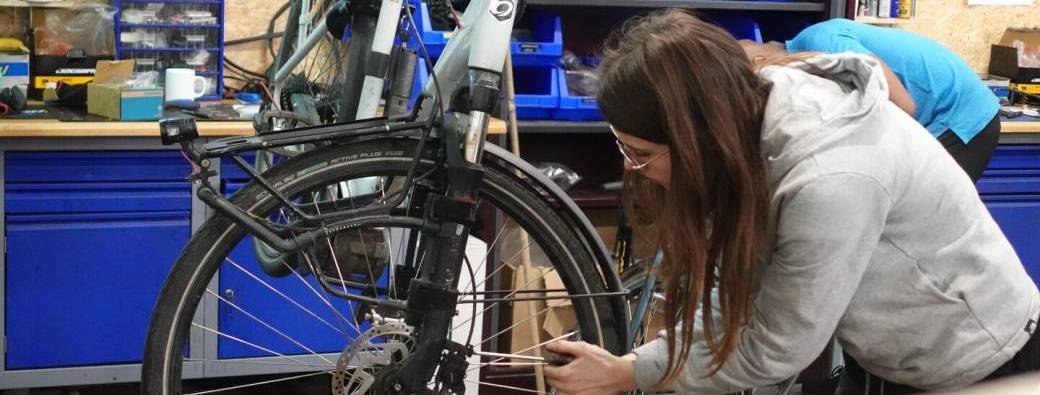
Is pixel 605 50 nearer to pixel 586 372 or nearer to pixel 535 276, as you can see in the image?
pixel 586 372

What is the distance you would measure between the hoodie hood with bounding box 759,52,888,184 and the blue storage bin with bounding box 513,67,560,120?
1.66 m

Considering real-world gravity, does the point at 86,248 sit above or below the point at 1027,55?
below

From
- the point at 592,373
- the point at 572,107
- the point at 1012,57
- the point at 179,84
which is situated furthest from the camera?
the point at 1012,57

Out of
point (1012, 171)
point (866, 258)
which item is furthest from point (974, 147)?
point (866, 258)

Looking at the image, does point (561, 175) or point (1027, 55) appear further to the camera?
point (1027, 55)

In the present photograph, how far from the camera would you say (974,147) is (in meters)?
3.03

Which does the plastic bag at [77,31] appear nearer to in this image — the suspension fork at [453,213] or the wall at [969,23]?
the suspension fork at [453,213]

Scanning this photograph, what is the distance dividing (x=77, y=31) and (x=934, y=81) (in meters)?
2.17

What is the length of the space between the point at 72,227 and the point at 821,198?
2.08 metres

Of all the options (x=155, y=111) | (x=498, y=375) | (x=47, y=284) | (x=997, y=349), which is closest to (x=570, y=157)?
(x=498, y=375)

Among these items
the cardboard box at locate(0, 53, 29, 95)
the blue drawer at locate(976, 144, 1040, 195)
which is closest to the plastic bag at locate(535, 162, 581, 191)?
the blue drawer at locate(976, 144, 1040, 195)

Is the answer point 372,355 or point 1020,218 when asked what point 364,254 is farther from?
point 1020,218

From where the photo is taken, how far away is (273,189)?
1.82 m

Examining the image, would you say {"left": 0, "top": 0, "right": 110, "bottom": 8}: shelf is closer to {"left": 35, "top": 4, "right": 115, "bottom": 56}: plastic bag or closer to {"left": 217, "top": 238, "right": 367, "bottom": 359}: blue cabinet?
{"left": 35, "top": 4, "right": 115, "bottom": 56}: plastic bag
